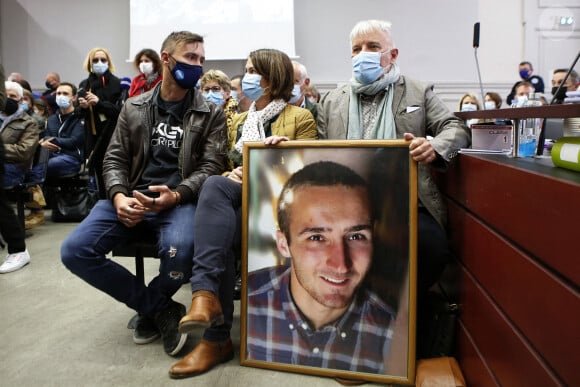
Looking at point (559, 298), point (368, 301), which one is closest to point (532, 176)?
point (559, 298)

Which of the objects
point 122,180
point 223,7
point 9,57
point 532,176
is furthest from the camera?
point 9,57

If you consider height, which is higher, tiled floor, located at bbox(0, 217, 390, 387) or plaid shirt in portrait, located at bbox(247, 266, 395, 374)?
plaid shirt in portrait, located at bbox(247, 266, 395, 374)

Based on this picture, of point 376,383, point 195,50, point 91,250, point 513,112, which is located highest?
point 195,50

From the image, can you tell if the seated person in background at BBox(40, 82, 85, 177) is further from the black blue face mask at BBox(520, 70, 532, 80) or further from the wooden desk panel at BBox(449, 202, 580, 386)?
the black blue face mask at BBox(520, 70, 532, 80)

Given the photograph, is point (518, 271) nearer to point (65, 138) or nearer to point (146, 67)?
point (146, 67)

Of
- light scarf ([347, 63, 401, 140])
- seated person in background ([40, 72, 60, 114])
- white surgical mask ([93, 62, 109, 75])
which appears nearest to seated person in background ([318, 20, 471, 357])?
light scarf ([347, 63, 401, 140])

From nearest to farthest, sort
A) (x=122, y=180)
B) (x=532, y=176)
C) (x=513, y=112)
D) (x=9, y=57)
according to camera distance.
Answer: (x=532, y=176) → (x=513, y=112) → (x=122, y=180) → (x=9, y=57)

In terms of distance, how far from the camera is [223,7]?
7273mm

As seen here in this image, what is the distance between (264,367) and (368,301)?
49 centimetres

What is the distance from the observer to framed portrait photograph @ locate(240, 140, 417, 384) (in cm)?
171

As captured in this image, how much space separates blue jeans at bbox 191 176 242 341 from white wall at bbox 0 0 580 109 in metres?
5.83

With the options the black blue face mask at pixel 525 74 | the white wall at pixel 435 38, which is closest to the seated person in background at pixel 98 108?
the white wall at pixel 435 38

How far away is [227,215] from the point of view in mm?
1848

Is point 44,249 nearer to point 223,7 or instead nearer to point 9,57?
point 223,7
